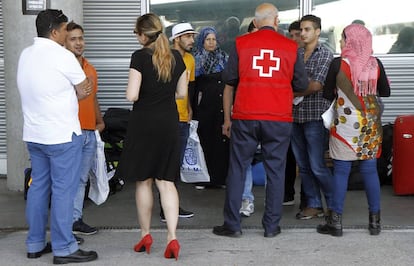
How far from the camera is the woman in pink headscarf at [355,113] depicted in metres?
5.36

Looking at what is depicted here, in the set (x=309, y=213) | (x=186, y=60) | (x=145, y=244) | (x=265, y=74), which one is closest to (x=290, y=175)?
(x=309, y=213)

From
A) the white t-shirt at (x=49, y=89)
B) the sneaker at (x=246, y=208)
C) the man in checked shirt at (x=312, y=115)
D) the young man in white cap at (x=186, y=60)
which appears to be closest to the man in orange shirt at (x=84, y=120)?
the white t-shirt at (x=49, y=89)

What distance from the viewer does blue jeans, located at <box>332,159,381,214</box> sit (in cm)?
552

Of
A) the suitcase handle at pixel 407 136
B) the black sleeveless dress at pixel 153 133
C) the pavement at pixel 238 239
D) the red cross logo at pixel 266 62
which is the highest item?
the red cross logo at pixel 266 62

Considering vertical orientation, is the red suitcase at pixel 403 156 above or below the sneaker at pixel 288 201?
above

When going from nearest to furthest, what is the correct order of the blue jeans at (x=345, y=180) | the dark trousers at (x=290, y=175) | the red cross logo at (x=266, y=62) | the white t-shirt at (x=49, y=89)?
the white t-shirt at (x=49, y=89) < the red cross logo at (x=266, y=62) < the blue jeans at (x=345, y=180) < the dark trousers at (x=290, y=175)

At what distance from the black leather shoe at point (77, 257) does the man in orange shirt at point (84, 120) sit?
2.12ft

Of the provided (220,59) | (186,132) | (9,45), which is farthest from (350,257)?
(9,45)

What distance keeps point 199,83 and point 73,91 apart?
7.67ft

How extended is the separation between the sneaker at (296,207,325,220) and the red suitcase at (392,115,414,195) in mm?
1144

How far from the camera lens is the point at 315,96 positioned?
591cm

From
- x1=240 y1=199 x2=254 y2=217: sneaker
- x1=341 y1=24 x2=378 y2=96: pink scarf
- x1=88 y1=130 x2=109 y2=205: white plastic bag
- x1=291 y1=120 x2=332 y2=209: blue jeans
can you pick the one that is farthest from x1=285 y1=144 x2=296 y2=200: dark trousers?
x1=88 y1=130 x2=109 y2=205: white plastic bag

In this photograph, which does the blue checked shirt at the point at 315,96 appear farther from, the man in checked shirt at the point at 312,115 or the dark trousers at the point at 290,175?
the dark trousers at the point at 290,175

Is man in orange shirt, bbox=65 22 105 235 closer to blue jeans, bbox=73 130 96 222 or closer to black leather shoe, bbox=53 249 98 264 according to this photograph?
blue jeans, bbox=73 130 96 222
